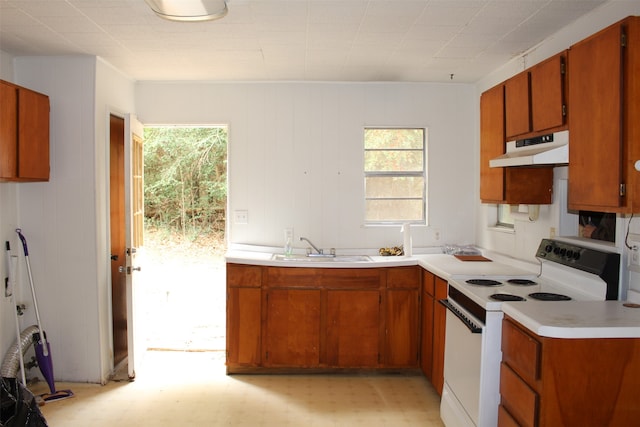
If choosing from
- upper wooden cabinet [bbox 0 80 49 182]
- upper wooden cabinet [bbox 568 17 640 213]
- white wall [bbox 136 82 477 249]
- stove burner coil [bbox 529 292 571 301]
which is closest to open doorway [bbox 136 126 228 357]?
white wall [bbox 136 82 477 249]

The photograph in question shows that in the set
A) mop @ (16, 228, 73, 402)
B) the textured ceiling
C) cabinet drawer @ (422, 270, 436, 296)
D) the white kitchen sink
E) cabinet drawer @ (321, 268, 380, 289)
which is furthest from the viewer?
the white kitchen sink

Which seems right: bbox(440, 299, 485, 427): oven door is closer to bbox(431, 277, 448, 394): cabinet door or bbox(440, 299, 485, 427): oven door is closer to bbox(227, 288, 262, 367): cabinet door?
bbox(431, 277, 448, 394): cabinet door

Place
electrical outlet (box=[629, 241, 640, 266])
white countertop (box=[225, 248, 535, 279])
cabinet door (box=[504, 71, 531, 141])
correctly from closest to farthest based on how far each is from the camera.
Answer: electrical outlet (box=[629, 241, 640, 266]) → cabinet door (box=[504, 71, 531, 141]) → white countertop (box=[225, 248, 535, 279])

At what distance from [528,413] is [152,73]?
3517 millimetres

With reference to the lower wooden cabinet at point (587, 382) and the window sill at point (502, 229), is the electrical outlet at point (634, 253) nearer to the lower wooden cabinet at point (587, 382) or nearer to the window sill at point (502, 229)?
the lower wooden cabinet at point (587, 382)

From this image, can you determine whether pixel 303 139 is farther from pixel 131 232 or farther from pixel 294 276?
pixel 131 232

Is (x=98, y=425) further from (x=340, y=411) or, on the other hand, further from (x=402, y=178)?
(x=402, y=178)

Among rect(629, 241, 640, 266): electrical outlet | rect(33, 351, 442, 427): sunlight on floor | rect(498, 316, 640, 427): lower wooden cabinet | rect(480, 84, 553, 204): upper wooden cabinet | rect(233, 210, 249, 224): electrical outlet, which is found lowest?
rect(33, 351, 442, 427): sunlight on floor

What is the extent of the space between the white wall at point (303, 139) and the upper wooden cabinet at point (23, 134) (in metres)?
1.03

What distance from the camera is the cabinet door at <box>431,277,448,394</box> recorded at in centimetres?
319

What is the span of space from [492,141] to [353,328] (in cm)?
169

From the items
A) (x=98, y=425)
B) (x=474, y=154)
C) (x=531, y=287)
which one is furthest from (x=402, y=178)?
(x=98, y=425)

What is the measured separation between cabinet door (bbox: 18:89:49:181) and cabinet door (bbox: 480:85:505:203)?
2976mm

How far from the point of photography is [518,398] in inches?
79.4
